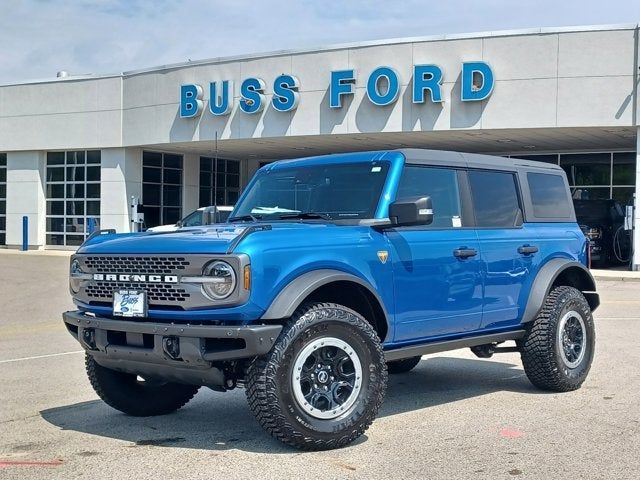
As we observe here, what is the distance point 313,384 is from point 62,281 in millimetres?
15890

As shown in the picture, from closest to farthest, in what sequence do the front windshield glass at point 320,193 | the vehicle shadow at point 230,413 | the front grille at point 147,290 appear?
the front grille at point 147,290 → the vehicle shadow at point 230,413 → the front windshield glass at point 320,193

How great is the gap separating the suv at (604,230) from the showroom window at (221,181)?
15628 mm

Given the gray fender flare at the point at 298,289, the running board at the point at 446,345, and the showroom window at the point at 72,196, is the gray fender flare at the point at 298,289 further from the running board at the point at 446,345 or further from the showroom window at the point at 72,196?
the showroom window at the point at 72,196

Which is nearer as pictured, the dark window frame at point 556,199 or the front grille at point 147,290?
the front grille at point 147,290

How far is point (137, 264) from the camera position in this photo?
577cm

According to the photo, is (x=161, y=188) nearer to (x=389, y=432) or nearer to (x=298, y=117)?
(x=298, y=117)

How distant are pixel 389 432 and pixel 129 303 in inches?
79.6

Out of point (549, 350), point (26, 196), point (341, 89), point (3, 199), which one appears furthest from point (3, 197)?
point (549, 350)

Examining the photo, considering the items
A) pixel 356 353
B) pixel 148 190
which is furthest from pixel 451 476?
pixel 148 190

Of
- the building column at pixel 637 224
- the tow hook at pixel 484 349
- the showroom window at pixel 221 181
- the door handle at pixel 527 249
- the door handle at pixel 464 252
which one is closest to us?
the door handle at pixel 464 252

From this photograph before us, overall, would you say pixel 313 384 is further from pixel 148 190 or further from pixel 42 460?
pixel 148 190

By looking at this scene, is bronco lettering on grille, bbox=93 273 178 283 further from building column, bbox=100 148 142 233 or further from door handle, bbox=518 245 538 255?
building column, bbox=100 148 142 233

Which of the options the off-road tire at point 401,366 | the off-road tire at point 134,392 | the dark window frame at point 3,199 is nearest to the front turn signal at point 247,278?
the off-road tire at point 134,392

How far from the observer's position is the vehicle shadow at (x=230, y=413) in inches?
235
